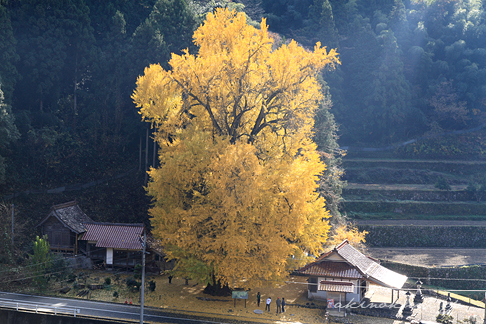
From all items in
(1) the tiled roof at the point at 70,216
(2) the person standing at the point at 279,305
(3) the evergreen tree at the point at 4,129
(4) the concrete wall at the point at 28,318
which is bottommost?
(4) the concrete wall at the point at 28,318

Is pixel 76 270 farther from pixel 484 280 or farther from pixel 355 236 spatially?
pixel 484 280

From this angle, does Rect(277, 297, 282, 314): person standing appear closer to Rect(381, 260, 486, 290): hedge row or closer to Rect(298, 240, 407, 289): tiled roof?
Rect(298, 240, 407, 289): tiled roof

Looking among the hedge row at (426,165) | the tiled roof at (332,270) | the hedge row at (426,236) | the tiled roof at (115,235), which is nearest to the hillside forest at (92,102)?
the tiled roof at (115,235)

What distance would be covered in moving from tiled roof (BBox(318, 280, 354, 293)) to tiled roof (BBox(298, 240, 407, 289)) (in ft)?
3.16

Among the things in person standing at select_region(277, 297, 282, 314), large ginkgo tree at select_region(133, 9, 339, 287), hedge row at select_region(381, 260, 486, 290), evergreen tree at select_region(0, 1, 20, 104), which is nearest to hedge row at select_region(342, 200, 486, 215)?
hedge row at select_region(381, 260, 486, 290)

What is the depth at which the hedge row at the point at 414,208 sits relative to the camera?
43.4 meters

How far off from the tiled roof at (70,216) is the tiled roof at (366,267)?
47.5 ft

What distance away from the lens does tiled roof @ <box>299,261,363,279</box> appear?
23500 millimetres

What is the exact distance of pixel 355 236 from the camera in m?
31.7

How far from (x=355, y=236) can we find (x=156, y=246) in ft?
44.5

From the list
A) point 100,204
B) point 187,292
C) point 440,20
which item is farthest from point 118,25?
point 440,20

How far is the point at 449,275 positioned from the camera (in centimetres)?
3259

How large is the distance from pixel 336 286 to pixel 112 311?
36.3ft

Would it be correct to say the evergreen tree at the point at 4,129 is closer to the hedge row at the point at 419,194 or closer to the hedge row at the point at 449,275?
the hedge row at the point at 449,275
